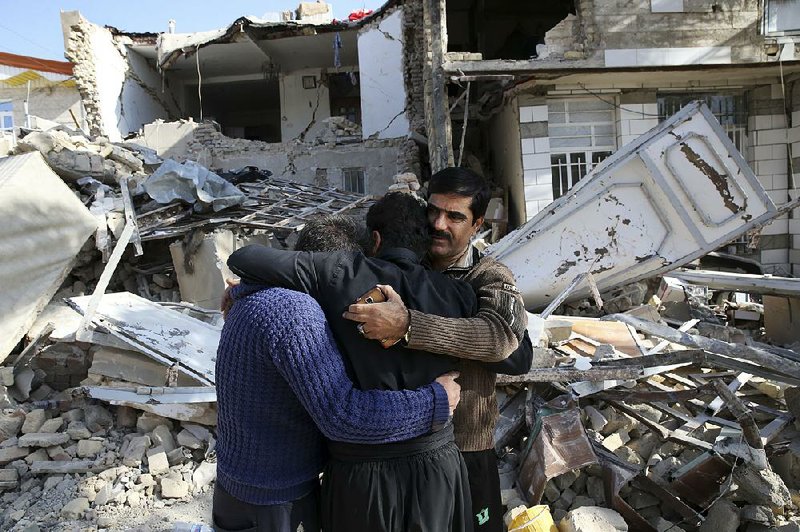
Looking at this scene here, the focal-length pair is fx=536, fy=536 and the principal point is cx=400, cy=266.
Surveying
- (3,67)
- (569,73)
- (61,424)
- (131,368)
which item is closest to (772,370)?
(131,368)

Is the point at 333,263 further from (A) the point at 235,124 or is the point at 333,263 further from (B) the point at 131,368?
(A) the point at 235,124

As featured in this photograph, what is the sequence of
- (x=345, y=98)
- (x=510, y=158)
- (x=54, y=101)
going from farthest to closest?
1. (x=345, y=98)
2. (x=54, y=101)
3. (x=510, y=158)

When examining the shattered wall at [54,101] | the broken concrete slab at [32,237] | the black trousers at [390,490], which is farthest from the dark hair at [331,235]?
the shattered wall at [54,101]

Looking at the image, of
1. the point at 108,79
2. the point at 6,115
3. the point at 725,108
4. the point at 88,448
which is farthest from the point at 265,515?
the point at 6,115

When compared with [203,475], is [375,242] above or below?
above

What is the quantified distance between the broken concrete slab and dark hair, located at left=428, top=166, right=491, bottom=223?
5.01m

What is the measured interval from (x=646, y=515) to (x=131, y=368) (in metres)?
3.77

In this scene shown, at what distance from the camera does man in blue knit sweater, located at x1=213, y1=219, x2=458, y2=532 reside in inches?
51.3

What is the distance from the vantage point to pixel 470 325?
1.46m

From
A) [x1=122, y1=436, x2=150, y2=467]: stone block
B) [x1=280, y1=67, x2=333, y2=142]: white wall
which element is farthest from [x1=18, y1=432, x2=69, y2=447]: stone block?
[x1=280, y1=67, x2=333, y2=142]: white wall

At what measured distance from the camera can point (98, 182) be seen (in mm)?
7820

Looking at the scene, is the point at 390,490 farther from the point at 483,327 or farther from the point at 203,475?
the point at 203,475

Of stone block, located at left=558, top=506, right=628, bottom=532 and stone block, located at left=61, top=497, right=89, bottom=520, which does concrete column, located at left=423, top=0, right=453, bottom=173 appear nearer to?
stone block, located at left=558, top=506, right=628, bottom=532

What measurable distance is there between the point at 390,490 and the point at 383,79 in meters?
13.4
